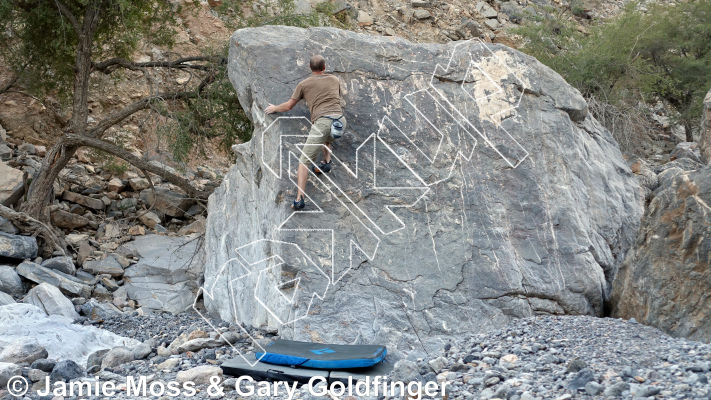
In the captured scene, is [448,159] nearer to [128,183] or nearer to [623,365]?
[623,365]

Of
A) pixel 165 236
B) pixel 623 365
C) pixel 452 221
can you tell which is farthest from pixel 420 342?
pixel 165 236

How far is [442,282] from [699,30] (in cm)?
1224

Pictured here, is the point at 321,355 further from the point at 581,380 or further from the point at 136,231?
the point at 136,231

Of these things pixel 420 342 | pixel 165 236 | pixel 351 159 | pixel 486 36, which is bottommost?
pixel 165 236

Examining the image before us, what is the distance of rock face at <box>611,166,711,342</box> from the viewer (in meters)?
5.00

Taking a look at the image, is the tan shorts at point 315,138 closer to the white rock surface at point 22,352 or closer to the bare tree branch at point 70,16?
the white rock surface at point 22,352

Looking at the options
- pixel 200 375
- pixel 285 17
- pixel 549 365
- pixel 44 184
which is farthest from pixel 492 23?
pixel 200 375

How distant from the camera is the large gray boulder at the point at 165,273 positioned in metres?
8.00

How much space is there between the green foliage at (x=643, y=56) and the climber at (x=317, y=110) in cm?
855

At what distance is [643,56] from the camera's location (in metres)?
14.8

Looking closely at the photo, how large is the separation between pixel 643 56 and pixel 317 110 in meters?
11.9

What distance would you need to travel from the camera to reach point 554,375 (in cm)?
389

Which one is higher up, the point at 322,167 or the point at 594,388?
the point at 322,167

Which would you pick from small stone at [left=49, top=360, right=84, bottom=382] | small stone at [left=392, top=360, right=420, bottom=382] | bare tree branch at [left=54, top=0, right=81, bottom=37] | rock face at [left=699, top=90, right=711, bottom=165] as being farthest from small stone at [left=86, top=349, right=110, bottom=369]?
rock face at [left=699, top=90, right=711, bottom=165]
